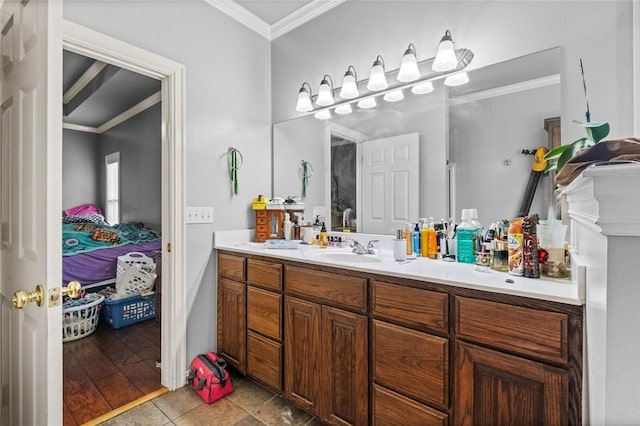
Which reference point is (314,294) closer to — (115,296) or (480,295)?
(480,295)

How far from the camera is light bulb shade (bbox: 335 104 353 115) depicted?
2188 mm

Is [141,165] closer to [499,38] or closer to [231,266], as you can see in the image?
[231,266]

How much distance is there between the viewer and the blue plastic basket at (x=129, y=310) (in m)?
2.90

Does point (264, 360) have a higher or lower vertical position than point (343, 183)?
lower

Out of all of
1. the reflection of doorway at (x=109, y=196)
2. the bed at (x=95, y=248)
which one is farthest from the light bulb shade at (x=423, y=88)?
the bed at (x=95, y=248)

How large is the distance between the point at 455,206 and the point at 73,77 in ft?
13.8

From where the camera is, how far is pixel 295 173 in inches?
98.7

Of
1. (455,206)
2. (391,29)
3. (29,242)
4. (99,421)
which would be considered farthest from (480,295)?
(99,421)

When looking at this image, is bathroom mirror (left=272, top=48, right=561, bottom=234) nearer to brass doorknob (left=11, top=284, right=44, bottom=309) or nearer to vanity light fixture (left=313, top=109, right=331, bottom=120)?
vanity light fixture (left=313, top=109, right=331, bottom=120)

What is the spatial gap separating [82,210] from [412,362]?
6234 mm

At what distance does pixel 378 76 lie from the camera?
193cm

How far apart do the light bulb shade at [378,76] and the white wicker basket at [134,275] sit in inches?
111

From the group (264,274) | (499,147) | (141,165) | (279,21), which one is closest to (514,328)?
(499,147)

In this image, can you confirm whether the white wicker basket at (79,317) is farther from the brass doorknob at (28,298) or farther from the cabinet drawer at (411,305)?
the cabinet drawer at (411,305)
